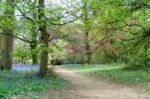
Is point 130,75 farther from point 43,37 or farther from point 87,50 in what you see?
point 87,50

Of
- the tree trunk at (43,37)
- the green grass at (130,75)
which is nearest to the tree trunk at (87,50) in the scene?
the green grass at (130,75)

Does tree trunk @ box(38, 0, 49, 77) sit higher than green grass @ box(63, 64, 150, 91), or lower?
higher

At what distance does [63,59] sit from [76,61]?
2082mm

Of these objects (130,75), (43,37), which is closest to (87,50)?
(130,75)

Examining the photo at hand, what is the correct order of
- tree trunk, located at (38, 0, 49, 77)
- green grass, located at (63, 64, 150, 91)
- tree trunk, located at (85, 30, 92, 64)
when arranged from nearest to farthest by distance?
tree trunk, located at (38, 0, 49, 77) < green grass, located at (63, 64, 150, 91) < tree trunk, located at (85, 30, 92, 64)

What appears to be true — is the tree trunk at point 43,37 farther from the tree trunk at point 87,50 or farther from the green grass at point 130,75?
the tree trunk at point 87,50

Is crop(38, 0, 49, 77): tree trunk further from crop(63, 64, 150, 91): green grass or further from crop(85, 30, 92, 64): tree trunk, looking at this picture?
crop(85, 30, 92, 64): tree trunk

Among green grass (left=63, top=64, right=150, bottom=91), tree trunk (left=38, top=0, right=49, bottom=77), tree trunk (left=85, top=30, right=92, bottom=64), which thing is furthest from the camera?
tree trunk (left=85, top=30, right=92, bottom=64)

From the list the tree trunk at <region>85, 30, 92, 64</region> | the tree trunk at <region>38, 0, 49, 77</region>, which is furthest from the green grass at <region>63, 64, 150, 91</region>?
the tree trunk at <region>85, 30, 92, 64</region>

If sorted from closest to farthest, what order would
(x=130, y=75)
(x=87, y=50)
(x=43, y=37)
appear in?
(x=43, y=37)
(x=130, y=75)
(x=87, y=50)

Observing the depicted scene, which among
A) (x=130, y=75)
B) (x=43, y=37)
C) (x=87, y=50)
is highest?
(x=87, y=50)

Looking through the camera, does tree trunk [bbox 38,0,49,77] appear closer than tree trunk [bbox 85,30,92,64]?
Yes

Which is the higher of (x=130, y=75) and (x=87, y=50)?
(x=87, y=50)

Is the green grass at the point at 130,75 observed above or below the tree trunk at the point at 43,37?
below
